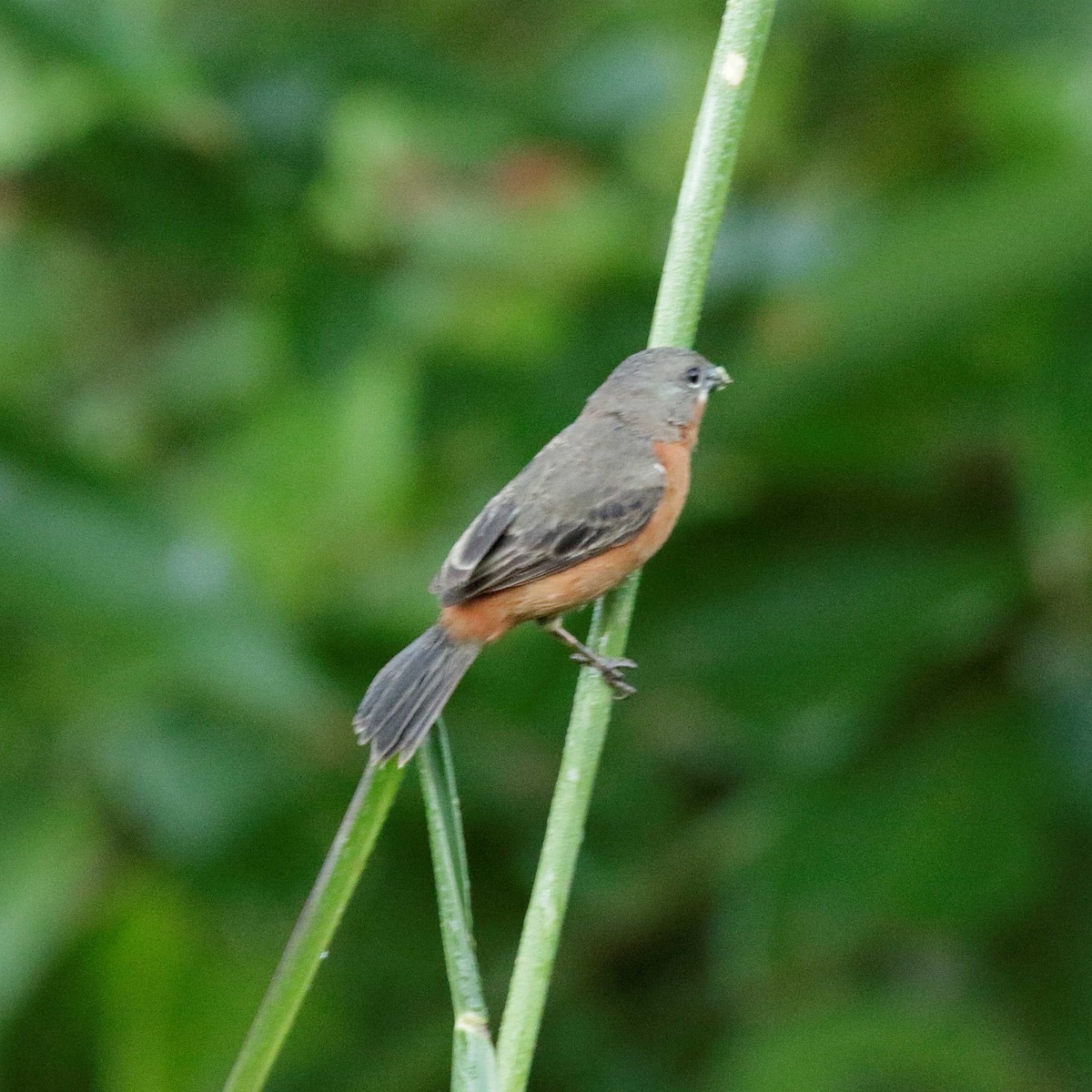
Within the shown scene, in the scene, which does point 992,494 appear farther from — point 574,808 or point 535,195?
point 574,808

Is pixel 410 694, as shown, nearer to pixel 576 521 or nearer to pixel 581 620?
pixel 576 521

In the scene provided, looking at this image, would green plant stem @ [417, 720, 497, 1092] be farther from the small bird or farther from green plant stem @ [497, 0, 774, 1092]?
the small bird

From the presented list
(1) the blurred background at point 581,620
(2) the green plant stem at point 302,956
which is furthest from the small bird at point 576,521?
(2) the green plant stem at point 302,956

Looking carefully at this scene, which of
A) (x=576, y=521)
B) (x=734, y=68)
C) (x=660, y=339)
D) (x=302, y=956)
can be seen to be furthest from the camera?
(x=576, y=521)

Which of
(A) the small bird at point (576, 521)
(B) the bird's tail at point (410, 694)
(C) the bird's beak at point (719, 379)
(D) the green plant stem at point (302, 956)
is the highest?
(C) the bird's beak at point (719, 379)

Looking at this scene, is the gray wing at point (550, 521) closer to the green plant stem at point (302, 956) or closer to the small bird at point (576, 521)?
the small bird at point (576, 521)

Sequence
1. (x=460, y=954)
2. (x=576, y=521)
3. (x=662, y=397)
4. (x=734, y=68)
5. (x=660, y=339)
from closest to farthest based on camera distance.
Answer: (x=460, y=954), (x=734, y=68), (x=660, y=339), (x=576, y=521), (x=662, y=397)

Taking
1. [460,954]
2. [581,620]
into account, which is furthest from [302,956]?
[581,620]
